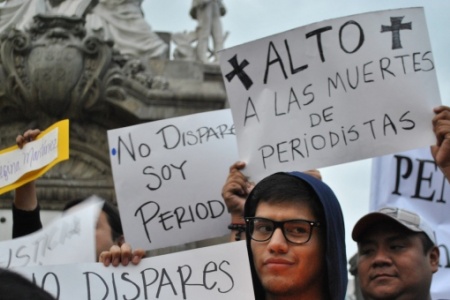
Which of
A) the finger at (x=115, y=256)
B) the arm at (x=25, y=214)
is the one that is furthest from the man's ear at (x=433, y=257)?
the arm at (x=25, y=214)

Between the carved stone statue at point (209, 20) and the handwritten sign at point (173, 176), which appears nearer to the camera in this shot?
the handwritten sign at point (173, 176)

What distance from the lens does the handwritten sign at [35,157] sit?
325 cm

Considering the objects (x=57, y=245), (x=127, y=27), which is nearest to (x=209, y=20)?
(x=127, y=27)

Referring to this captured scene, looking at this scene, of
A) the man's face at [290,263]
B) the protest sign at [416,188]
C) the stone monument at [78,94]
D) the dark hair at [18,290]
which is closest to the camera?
the dark hair at [18,290]

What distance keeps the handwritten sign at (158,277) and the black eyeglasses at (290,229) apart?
318 millimetres

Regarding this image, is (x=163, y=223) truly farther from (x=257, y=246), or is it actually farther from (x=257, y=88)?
(x=257, y=246)

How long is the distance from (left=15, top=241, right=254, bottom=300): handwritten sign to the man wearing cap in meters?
0.44

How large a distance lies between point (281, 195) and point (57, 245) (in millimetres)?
994

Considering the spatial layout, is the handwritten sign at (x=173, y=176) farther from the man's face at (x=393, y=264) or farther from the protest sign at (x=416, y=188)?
the man's face at (x=393, y=264)

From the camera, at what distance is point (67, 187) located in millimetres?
6539

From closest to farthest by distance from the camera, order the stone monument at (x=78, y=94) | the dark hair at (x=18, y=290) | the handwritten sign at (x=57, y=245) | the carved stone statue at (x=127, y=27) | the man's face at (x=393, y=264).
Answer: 1. the dark hair at (x=18, y=290)
2. the man's face at (x=393, y=264)
3. the handwritten sign at (x=57, y=245)
4. the stone monument at (x=78, y=94)
5. the carved stone statue at (x=127, y=27)

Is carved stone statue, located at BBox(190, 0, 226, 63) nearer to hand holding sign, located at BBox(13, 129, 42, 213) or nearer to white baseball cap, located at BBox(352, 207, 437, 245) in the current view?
hand holding sign, located at BBox(13, 129, 42, 213)

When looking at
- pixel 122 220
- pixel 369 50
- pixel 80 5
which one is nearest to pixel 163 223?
pixel 122 220

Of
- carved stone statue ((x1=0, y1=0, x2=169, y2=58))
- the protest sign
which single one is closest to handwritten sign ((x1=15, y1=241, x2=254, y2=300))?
the protest sign
